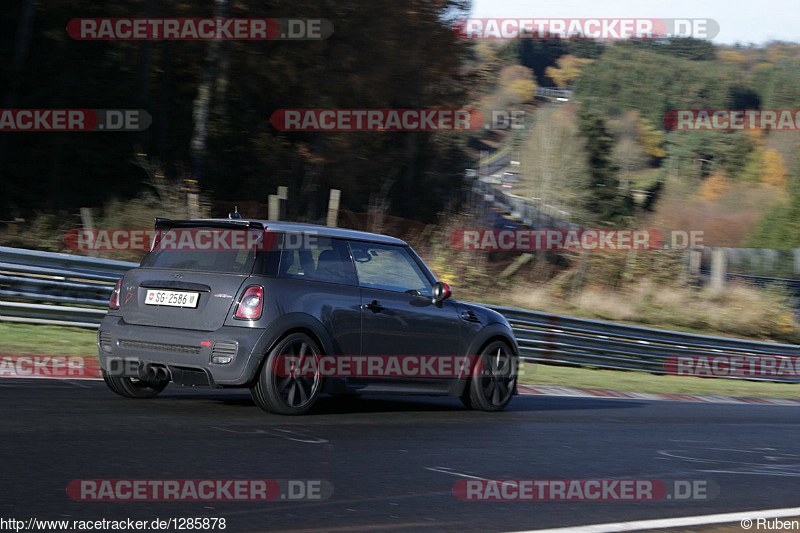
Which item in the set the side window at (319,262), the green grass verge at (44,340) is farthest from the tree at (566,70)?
the side window at (319,262)

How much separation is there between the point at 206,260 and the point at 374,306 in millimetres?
1590

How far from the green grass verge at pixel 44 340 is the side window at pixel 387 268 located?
426cm

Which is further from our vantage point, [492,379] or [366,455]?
[492,379]

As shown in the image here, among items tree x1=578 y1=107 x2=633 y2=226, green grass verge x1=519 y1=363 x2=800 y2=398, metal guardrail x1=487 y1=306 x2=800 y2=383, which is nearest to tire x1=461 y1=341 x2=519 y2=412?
green grass verge x1=519 y1=363 x2=800 y2=398

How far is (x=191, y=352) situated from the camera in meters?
8.34

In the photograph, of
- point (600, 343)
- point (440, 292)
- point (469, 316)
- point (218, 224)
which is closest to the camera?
point (218, 224)

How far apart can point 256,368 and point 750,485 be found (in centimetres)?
380

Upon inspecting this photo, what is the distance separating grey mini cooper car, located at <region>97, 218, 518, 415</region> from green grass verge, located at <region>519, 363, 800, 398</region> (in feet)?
19.3

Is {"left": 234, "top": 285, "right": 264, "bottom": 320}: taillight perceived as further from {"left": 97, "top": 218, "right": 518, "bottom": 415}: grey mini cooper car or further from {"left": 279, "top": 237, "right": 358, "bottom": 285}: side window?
{"left": 279, "top": 237, "right": 358, "bottom": 285}: side window

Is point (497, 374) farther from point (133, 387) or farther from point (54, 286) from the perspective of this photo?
point (54, 286)

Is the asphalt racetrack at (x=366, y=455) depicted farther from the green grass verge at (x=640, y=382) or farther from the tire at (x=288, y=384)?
the green grass verge at (x=640, y=382)

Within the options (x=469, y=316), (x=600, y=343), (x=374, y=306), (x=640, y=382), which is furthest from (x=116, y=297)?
(x=600, y=343)

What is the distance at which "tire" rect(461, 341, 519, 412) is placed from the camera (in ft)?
34.3

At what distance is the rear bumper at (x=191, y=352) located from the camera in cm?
823
